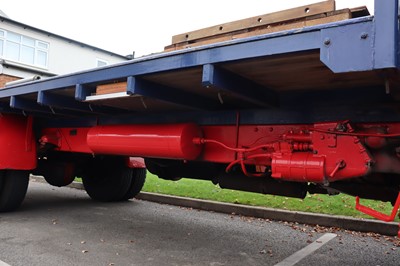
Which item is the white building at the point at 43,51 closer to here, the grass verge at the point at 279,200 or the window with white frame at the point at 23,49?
the window with white frame at the point at 23,49

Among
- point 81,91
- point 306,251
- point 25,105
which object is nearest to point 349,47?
point 81,91

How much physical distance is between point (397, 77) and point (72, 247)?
A: 3.76 m

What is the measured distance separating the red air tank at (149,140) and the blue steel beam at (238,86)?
84cm

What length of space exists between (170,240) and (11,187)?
2737 millimetres

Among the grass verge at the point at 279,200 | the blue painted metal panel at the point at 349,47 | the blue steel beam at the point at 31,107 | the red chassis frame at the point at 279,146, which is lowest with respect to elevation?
the grass verge at the point at 279,200

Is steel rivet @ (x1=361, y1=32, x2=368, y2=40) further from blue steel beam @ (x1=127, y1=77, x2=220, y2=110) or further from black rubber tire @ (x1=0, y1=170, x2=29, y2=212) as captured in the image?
black rubber tire @ (x1=0, y1=170, x2=29, y2=212)

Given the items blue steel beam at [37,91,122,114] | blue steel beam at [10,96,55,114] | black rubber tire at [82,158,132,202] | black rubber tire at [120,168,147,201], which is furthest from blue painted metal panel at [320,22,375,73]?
black rubber tire at [120,168,147,201]

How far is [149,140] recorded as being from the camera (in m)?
3.86

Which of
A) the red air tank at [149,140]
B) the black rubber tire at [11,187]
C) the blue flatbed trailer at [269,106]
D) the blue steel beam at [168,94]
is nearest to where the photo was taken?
the blue flatbed trailer at [269,106]

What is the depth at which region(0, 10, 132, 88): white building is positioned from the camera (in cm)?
2509

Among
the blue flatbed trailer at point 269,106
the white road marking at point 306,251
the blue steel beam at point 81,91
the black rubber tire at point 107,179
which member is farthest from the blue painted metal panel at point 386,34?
the black rubber tire at point 107,179

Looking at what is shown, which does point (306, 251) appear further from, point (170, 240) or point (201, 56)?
point (201, 56)

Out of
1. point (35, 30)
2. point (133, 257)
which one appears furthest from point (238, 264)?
point (35, 30)

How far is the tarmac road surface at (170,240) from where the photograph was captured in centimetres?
404
